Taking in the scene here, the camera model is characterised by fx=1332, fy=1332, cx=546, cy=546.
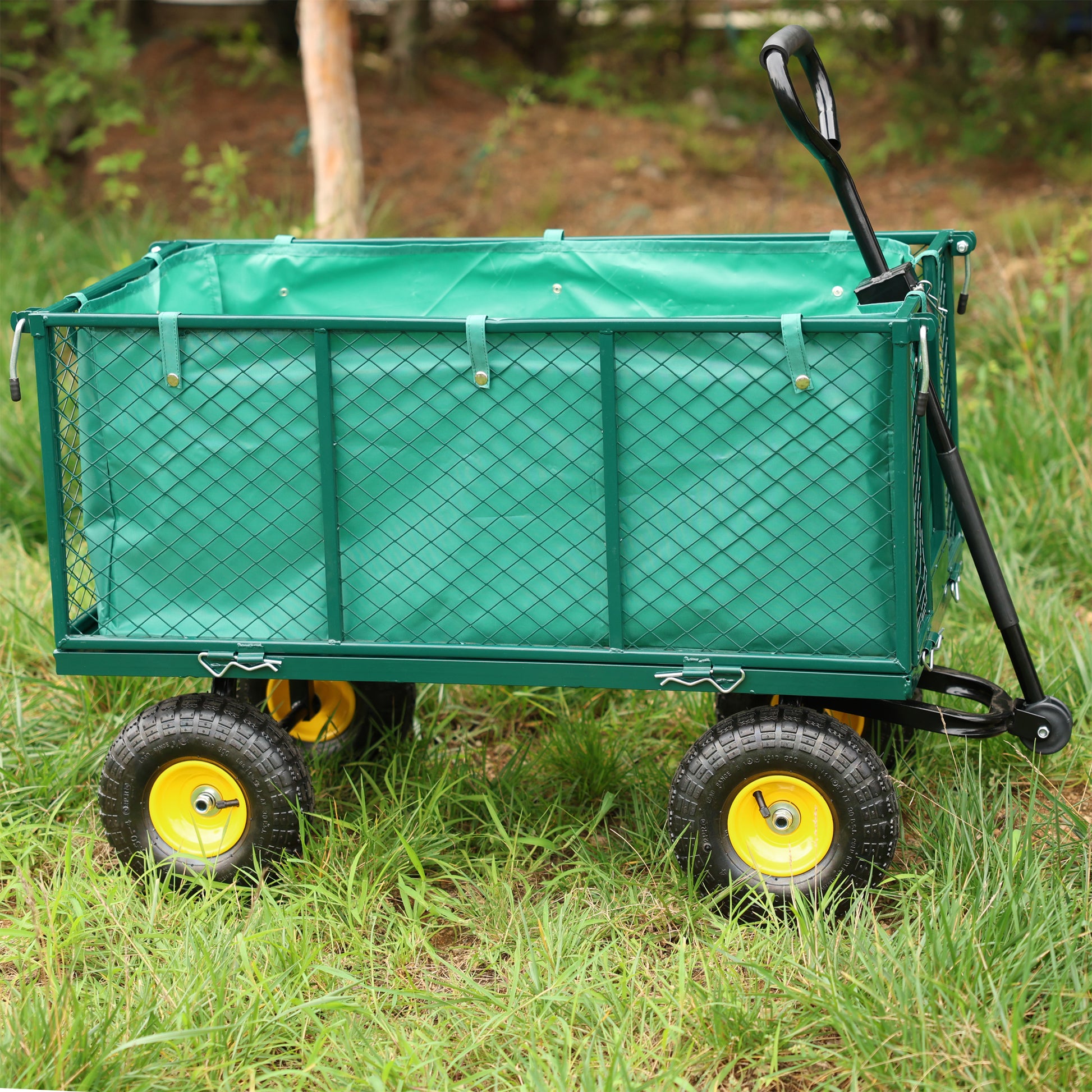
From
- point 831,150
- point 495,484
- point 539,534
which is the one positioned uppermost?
point 831,150

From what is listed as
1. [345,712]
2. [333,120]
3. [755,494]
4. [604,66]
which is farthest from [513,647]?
[604,66]

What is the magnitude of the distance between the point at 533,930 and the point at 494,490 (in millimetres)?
920

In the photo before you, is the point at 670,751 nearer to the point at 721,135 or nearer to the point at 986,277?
the point at 986,277

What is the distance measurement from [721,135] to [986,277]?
9.77 feet

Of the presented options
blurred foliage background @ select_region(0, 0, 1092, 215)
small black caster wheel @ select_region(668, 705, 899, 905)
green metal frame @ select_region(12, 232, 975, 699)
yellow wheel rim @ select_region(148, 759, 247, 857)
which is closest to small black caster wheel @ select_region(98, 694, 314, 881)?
yellow wheel rim @ select_region(148, 759, 247, 857)

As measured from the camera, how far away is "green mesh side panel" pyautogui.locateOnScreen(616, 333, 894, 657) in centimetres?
245

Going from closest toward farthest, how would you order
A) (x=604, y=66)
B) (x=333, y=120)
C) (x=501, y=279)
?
1. (x=501, y=279)
2. (x=333, y=120)
3. (x=604, y=66)

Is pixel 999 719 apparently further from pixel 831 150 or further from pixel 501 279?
pixel 501 279

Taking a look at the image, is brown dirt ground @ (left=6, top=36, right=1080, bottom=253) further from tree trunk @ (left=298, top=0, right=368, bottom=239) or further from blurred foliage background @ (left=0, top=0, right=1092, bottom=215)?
tree trunk @ (left=298, top=0, right=368, bottom=239)

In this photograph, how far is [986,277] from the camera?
6.03 meters

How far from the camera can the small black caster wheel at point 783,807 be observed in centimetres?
261

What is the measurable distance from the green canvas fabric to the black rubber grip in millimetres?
625

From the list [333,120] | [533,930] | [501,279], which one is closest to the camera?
[533,930]

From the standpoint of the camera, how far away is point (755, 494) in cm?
253
